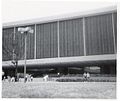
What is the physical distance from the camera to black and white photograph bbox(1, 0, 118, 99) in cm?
531

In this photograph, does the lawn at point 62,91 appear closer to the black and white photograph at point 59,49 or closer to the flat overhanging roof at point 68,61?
the black and white photograph at point 59,49

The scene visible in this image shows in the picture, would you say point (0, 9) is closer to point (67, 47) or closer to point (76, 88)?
point (76, 88)

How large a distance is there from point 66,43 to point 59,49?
90 centimetres

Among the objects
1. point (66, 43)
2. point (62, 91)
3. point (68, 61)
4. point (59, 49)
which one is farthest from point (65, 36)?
point (62, 91)

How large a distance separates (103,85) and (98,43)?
14.0 feet

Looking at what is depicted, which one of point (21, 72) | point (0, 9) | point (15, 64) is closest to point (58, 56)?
point (15, 64)

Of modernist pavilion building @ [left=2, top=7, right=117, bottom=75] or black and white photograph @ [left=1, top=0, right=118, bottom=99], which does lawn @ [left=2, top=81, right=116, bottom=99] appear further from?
modernist pavilion building @ [left=2, top=7, right=117, bottom=75]

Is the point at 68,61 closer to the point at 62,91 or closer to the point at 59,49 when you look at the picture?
the point at 59,49

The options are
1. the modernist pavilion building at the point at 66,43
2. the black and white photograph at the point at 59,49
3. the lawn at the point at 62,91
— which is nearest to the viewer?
the lawn at the point at 62,91

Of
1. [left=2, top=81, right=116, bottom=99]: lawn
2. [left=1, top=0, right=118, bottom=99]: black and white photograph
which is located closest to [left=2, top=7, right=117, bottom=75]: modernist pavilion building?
[left=1, top=0, right=118, bottom=99]: black and white photograph

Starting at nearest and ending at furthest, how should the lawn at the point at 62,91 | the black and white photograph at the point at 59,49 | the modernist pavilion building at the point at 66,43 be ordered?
the lawn at the point at 62,91 → the black and white photograph at the point at 59,49 → the modernist pavilion building at the point at 66,43

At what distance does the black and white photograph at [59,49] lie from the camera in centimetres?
531

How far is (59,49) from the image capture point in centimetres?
1141

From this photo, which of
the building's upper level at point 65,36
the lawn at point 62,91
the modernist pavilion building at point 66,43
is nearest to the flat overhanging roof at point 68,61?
the modernist pavilion building at point 66,43
